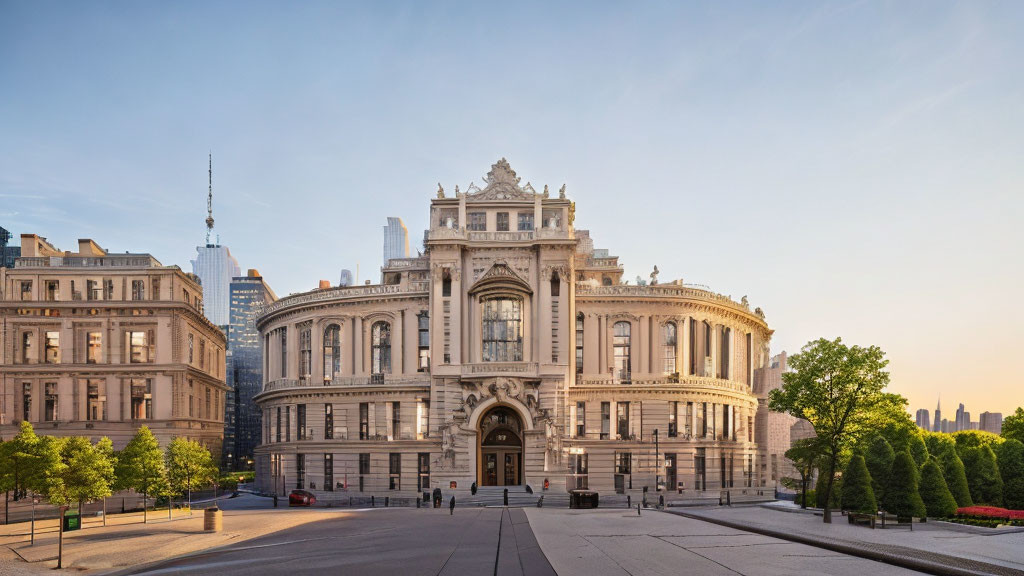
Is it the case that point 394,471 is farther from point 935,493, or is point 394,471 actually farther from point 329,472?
point 935,493

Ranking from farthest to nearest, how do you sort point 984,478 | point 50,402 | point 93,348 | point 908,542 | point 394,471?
point 93,348
point 50,402
point 394,471
point 984,478
point 908,542

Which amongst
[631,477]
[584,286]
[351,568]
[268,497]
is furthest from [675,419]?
[351,568]

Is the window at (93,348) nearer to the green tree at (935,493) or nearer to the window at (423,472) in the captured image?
the window at (423,472)

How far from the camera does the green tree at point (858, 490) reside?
169 feet

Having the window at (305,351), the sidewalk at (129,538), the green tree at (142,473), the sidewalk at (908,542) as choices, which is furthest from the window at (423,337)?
the sidewalk at (908,542)

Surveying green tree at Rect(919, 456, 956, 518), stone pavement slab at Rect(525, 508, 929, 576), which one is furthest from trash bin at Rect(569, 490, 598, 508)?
green tree at Rect(919, 456, 956, 518)

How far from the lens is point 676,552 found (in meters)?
36.9

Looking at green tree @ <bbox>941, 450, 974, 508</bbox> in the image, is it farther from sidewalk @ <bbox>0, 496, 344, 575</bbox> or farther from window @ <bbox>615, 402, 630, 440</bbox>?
sidewalk @ <bbox>0, 496, 344, 575</bbox>

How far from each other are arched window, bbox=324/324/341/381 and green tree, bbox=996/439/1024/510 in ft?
202

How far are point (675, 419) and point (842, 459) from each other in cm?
2430

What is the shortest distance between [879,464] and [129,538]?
4721cm

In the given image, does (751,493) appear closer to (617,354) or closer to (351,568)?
(617,354)

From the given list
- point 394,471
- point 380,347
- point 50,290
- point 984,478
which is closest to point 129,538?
point 394,471

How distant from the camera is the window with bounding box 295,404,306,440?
85.3 meters
